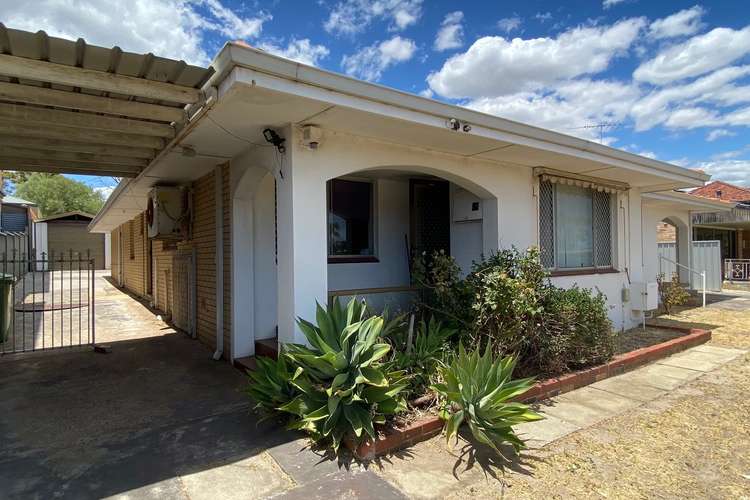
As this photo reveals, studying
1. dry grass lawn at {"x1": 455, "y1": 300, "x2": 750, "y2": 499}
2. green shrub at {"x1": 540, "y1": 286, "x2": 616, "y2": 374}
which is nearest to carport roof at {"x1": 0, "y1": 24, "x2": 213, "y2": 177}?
dry grass lawn at {"x1": 455, "y1": 300, "x2": 750, "y2": 499}

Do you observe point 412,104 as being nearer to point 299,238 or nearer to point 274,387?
point 299,238

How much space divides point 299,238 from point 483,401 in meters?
2.25

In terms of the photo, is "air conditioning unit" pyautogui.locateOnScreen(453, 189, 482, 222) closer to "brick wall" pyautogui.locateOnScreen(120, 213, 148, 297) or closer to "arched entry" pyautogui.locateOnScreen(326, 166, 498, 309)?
"arched entry" pyautogui.locateOnScreen(326, 166, 498, 309)

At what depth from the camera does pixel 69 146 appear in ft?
17.2

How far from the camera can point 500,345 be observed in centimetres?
474

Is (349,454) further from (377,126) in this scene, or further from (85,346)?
(85,346)

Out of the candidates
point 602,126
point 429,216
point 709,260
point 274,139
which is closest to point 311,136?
point 274,139

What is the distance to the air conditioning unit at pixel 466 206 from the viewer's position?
6.46 m

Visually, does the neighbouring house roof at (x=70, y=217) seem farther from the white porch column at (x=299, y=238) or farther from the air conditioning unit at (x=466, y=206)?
the white porch column at (x=299, y=238)

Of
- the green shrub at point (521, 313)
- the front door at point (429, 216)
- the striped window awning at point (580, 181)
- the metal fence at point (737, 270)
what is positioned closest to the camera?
the green shrub at point (521, 313)

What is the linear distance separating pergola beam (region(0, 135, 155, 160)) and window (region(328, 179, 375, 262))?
8.74 feet

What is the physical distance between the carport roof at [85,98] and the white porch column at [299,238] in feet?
3.44

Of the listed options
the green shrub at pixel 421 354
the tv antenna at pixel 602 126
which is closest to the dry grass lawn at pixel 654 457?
the green shrub at pixel 421 354

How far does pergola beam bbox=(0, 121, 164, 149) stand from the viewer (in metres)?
4.47
